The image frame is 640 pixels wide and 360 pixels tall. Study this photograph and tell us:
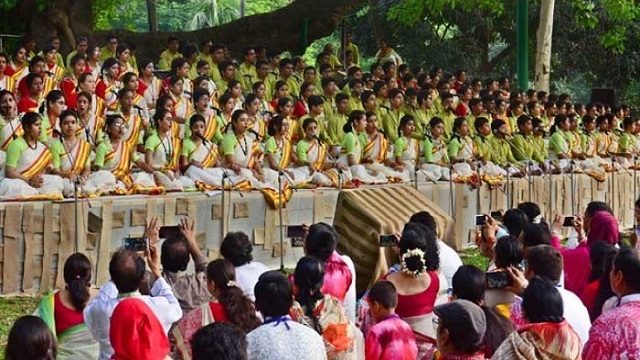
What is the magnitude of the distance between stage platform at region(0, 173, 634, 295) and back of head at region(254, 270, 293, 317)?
544cm

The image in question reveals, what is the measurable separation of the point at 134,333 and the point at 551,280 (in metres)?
2.47

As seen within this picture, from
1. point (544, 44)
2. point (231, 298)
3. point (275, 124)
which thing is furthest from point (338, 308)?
point (544, 44)

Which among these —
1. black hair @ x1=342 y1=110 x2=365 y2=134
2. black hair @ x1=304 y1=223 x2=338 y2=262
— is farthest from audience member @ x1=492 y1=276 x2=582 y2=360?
black hair @ x1=342 y1=110 x2=365 y2=134

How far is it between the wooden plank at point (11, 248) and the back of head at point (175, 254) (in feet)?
17.6

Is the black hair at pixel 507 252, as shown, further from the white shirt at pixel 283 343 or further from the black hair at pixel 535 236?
the white shirt at pixel 283 343

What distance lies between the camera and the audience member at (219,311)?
7031mm

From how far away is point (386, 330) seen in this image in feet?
25.0

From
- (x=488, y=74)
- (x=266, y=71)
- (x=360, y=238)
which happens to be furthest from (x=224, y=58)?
(x=488, y=74)

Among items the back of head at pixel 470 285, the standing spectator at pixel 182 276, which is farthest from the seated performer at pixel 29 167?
the back of head at pixel 470 285

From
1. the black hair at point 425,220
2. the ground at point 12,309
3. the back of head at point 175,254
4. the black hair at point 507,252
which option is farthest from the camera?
the ground at point 12,309

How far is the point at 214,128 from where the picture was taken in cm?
1711

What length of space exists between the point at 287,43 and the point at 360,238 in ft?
46.6

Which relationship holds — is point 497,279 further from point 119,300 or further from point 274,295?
point 119,300

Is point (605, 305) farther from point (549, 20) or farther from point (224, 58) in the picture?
point (549, 20)
